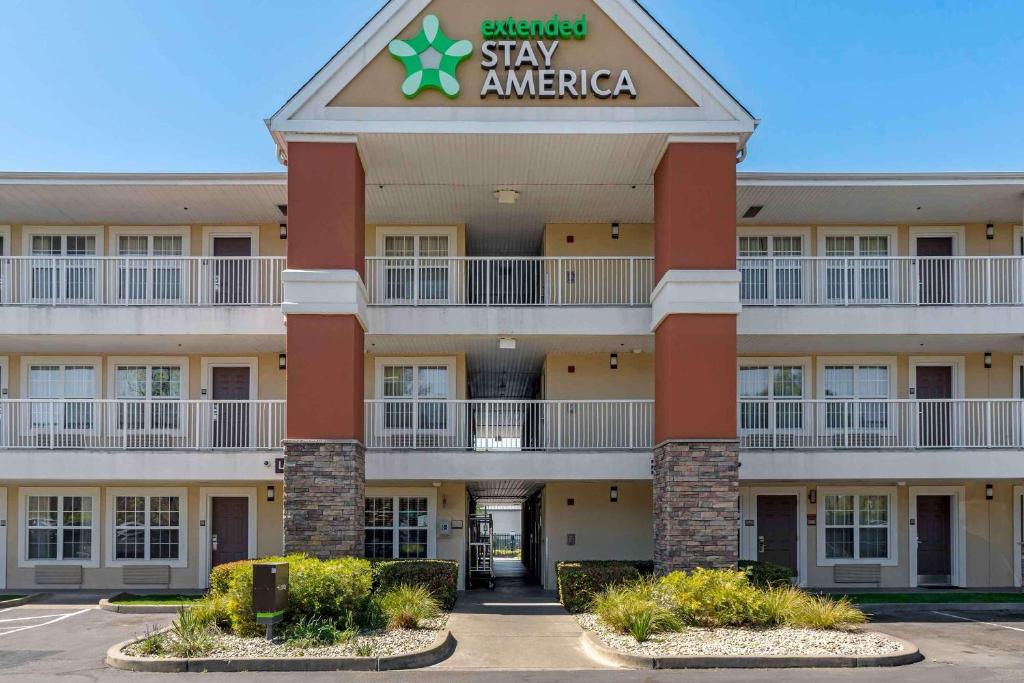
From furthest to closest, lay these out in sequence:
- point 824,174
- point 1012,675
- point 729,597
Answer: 1. point 824,174
2. point 729,597
3. point 1012,675

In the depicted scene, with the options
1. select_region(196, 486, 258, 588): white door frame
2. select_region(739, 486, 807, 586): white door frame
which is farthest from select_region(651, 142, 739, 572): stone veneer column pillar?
select_region(196, 486, 258, 588): white door frame

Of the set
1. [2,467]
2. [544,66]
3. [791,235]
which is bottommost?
[2,467]

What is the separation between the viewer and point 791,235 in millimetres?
25609

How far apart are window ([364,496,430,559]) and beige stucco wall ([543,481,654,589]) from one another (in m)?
2.96

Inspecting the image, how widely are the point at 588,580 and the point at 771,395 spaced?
8.21 m

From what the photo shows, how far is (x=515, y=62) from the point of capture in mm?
20547

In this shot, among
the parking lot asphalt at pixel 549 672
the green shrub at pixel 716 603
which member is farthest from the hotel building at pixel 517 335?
the parking lot asphalt at pixel 549 672

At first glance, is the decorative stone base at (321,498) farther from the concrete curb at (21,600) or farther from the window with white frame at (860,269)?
the window with white frame at (860,269)

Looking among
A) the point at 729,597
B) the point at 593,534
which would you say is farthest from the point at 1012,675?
the point at 593,534

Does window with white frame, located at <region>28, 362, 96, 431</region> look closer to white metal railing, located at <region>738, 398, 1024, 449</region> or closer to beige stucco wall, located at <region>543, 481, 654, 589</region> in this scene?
beige stucco wall, located at <region>543, 481, 654, 589</region>

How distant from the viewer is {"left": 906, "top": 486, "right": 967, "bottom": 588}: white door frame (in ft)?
83.0

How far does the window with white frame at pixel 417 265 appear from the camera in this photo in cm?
2514

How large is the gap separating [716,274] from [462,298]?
22.3ft

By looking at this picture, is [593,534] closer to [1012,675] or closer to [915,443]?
[915,443]
